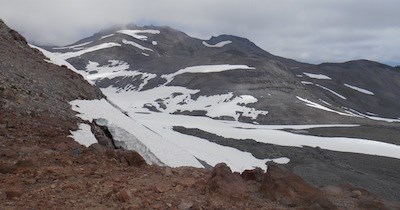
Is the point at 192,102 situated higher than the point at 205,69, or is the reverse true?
the point at 205,69

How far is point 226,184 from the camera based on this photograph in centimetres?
1178

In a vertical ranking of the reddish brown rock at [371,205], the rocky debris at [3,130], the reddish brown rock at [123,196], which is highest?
the rocky debris at [3,130]

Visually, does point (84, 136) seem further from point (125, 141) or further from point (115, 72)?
point (115, 72)

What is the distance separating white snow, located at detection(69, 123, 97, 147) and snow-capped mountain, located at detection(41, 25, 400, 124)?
212 feet

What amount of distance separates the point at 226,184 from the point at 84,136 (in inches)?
401

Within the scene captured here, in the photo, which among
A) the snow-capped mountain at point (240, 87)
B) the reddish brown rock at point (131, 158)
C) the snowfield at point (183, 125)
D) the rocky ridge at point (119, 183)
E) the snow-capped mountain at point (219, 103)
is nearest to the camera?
the rocky ridge at point (119, 183)

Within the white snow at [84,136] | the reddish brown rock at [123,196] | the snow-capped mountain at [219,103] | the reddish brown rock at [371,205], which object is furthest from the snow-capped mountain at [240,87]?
the reddish brown rock at [123,196]

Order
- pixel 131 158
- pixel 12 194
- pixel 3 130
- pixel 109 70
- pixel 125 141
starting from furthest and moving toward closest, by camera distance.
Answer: pixel 109 70
pixel 125 141
pixel 3 130
pixel 131 158
pixel 12 194

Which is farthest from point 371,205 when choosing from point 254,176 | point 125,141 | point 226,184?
point 125,141

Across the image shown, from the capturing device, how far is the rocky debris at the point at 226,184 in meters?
11.5

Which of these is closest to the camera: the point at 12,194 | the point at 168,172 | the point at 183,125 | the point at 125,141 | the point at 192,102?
the point at 12,194

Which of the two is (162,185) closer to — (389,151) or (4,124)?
(4,124)

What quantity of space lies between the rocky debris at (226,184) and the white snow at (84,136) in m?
8.51

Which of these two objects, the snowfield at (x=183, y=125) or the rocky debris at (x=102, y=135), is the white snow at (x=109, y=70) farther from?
the rocky debris at (x=102, y=135)
